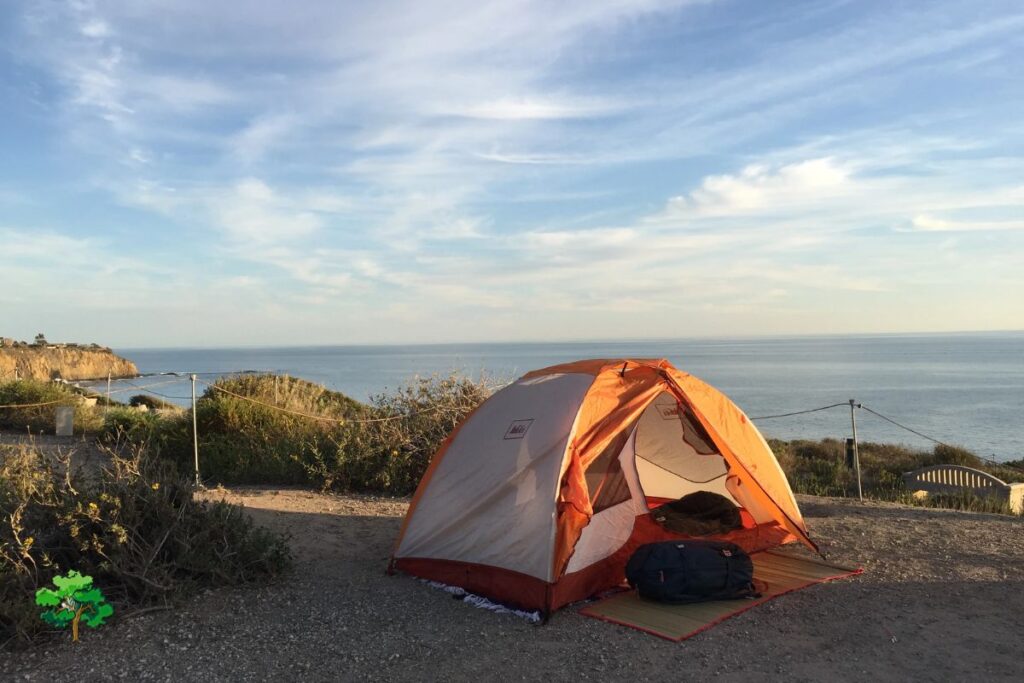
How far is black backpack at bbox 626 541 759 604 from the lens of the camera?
5.35 m

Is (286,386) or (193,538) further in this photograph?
(286,386)

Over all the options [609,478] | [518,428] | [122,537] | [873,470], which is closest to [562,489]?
[518,428]

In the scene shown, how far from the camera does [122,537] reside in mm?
4938

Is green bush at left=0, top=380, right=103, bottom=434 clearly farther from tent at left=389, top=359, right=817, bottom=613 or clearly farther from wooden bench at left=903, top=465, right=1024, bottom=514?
Result: wooden bench at left=903, top=465, right=1024, bottom=514

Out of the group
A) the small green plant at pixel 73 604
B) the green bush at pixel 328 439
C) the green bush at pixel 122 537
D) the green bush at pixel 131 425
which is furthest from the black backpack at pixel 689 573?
the green bush at pixel 131 425

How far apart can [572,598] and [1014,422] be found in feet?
106

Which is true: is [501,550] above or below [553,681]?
above

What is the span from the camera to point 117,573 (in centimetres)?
502

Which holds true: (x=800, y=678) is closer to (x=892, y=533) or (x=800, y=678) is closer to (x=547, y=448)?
(x=547, y=448)

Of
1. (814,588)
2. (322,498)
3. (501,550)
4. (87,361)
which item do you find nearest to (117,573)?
(501,550)

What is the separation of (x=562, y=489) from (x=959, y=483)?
9.85 metres

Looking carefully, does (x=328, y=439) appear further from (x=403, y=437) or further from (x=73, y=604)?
(x=73, y=604)

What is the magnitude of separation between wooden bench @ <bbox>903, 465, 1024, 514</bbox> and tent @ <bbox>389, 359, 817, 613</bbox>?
6.01m

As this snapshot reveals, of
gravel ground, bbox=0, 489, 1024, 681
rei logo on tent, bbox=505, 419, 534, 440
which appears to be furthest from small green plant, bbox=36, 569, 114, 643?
rei logo on tent, bbox=505, 419, 534, 440
